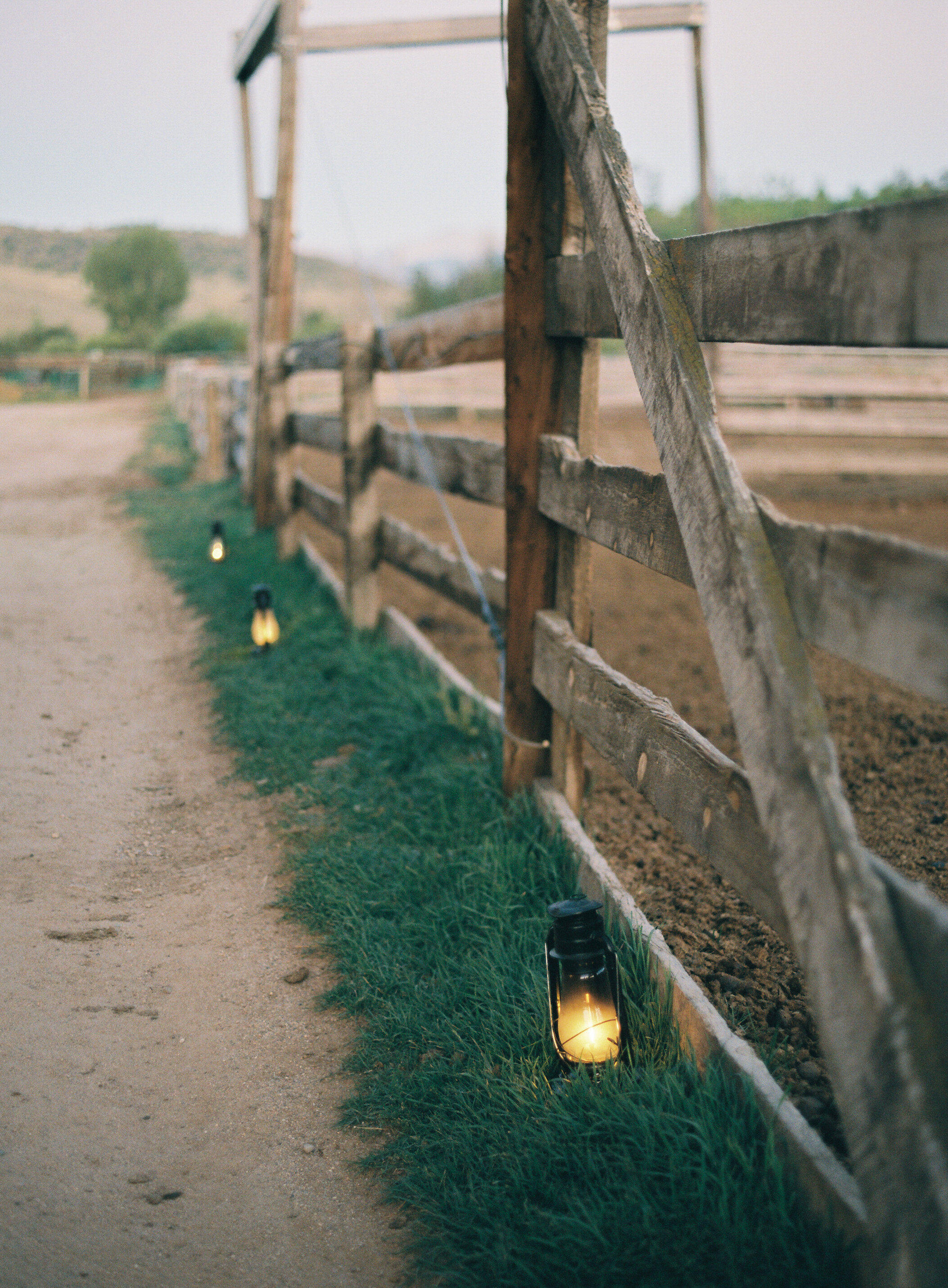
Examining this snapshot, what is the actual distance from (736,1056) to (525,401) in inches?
72.6

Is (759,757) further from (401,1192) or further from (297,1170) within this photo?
(297,1170)

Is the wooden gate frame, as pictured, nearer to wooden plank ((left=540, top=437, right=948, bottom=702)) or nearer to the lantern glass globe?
the lantern glass globe

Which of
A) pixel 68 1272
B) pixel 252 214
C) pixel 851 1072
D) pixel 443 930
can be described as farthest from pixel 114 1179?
pixel 252 214

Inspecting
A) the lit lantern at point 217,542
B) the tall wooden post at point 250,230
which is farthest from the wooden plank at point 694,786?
the tall wooden post at point 250,230

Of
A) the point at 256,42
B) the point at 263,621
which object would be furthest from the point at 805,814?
the point at 256,42

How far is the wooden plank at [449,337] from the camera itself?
3.38 meters

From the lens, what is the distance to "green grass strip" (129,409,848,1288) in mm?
1574

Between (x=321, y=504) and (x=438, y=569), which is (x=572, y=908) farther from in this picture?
(x=321, y=504)

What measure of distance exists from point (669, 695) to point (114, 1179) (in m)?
3.20

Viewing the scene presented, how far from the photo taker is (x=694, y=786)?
196 centimetres

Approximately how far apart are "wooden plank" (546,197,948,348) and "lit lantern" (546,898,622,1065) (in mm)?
1117

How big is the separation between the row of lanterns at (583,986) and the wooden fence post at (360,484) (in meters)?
3.42

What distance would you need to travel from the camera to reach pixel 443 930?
8.42ft

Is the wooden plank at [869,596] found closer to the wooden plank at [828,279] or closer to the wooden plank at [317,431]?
the wooden plank at [828,279]
